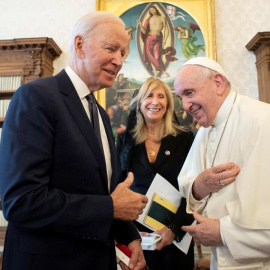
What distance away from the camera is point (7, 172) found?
1.14 m

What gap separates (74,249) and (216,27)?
5.17 meters

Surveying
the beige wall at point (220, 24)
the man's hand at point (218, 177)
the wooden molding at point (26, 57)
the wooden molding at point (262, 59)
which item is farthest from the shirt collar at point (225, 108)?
the wooden molding at point (26, 57)

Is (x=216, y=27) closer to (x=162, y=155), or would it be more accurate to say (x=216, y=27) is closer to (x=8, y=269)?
(x=162, y=155)

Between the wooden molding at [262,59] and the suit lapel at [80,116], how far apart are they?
430 centimetres

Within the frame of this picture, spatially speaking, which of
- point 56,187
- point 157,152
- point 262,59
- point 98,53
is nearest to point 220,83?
point 98,53

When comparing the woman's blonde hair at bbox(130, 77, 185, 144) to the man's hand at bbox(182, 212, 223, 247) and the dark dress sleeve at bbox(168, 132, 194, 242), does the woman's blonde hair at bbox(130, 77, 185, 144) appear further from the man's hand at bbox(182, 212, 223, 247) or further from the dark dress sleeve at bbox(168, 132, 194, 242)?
the man's hand at bbox(182, 212, 223, 247)

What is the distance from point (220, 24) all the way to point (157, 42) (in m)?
1.15

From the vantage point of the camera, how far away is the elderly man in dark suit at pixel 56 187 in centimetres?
113

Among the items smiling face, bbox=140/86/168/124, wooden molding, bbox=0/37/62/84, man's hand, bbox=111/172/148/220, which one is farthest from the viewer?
wooden molding, bbox=0/37/62/84

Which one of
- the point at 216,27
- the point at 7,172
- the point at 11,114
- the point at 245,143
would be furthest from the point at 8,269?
the point at 216,27

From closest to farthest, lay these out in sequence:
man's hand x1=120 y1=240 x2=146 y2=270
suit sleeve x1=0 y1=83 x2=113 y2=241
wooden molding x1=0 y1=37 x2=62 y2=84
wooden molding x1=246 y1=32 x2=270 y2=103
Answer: suit sleeve x1=0 y1=83 x2=113 y2=241, man's hand x1=120 y1=240 x2=146 y2=270, wooden molding x1=246 y1=32 x2=270 y2=103, wooden molding x1=0 y1=37 x2=62 y2=84

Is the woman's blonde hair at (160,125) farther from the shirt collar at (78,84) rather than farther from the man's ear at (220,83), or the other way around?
the shirt collar at (78,84)

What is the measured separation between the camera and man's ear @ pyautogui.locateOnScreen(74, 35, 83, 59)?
1.55 m

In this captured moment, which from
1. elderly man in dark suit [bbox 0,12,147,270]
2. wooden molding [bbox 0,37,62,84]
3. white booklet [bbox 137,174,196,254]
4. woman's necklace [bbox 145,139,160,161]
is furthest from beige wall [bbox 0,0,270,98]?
elderly man in dark suit [bbox 0,12,147,270]
